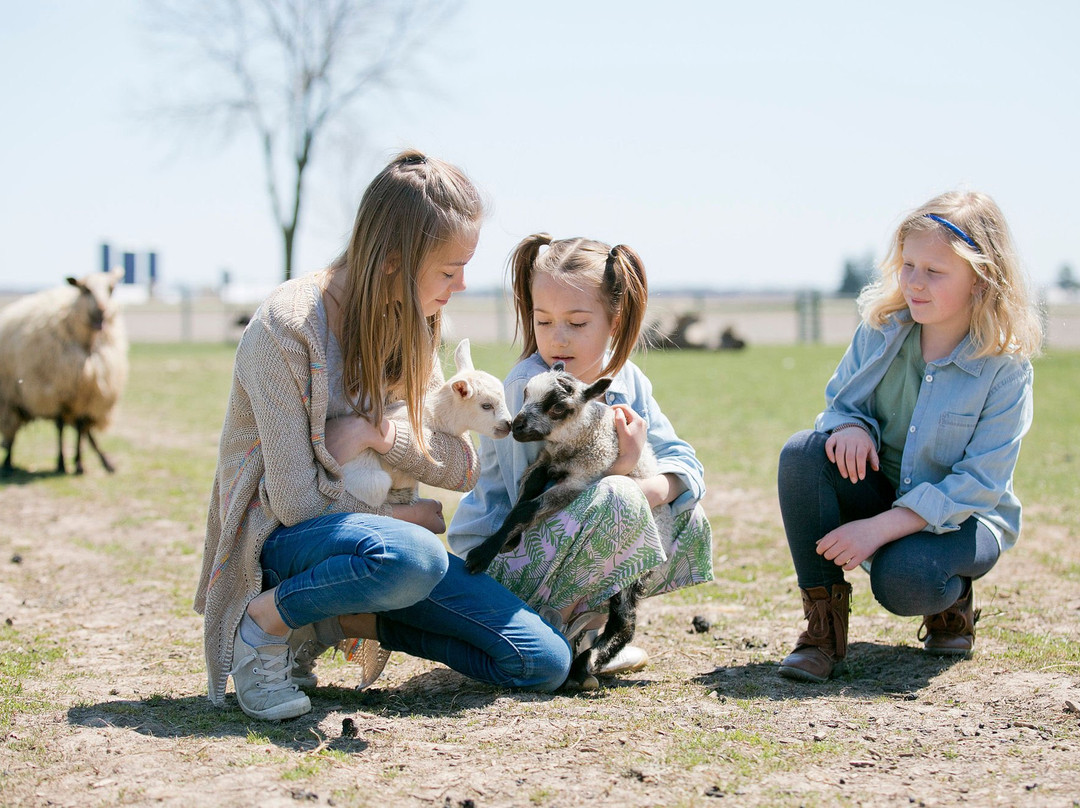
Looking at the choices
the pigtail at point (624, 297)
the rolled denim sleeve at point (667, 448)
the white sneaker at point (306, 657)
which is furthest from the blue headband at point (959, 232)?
the white sneaker at point (306, 657)

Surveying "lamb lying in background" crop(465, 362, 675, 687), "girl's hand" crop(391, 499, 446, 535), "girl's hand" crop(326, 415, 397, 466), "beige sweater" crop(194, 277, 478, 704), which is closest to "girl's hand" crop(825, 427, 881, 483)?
"lamb lying in background" crop(465, 362, 675, 687)

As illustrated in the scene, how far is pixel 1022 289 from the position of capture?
157 inches

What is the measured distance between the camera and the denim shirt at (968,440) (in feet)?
12.6

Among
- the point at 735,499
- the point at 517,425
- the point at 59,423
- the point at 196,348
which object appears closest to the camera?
the point at 517,425

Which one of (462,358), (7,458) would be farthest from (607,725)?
(7,458)

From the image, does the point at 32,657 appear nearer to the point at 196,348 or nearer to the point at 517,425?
the point at 517,425

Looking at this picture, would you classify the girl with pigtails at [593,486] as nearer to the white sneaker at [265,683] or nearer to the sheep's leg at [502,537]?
the sheep's leg at [502,537]

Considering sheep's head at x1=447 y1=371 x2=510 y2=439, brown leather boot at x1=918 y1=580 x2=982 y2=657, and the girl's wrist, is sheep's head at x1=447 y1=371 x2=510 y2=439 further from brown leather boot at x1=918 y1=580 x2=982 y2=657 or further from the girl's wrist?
brown leather boot at x1=918 y1=580 x2=982 y2=657

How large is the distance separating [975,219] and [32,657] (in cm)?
404

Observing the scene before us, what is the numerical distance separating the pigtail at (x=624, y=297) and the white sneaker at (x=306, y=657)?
148 cm

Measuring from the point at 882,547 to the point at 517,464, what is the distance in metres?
1.41

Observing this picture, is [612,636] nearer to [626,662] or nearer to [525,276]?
[626,662]

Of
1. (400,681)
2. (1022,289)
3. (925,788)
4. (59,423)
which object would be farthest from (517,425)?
(59,423)

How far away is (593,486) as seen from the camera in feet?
12.4
